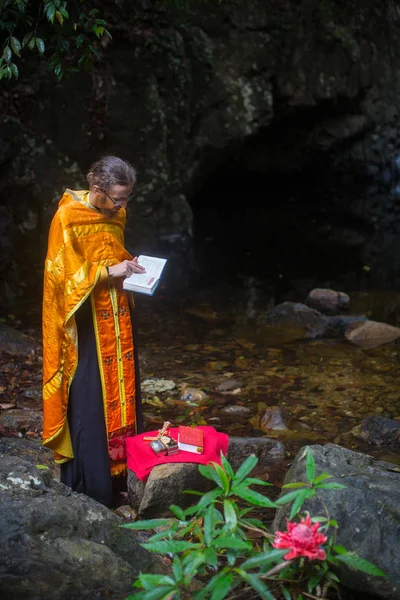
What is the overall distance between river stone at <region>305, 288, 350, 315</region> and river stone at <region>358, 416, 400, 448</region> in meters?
3.98

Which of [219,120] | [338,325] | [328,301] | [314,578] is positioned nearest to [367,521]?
[314,578]

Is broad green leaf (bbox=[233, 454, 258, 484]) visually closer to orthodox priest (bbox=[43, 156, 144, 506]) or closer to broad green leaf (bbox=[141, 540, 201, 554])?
broad green leaf (bbox=[141, 540, 201, 554])

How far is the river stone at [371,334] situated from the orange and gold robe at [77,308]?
410cm

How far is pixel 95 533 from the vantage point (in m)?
2.31

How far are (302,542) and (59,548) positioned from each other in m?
0.82

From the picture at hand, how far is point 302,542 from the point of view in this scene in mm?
1731

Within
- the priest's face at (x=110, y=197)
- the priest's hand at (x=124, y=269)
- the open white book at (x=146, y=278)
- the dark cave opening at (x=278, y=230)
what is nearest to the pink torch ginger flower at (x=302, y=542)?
the open white book at (x=146, y=278)

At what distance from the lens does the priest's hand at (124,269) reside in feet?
11.1

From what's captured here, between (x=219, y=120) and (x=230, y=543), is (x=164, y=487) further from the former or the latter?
(x=219, y=120)

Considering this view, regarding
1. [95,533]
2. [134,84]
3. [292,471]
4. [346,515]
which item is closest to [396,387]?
[292,471]

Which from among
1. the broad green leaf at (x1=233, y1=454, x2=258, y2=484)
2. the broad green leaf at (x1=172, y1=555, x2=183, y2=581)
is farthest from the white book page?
the broad green leaf at (x1=172, y1=555, x2=183, y2=581)

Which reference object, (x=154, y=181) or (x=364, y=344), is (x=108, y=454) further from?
(x=154, y=181)

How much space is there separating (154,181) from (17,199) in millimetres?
2708

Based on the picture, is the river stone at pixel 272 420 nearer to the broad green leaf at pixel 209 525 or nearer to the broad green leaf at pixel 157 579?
the broad green leaf at pixel 209 525
